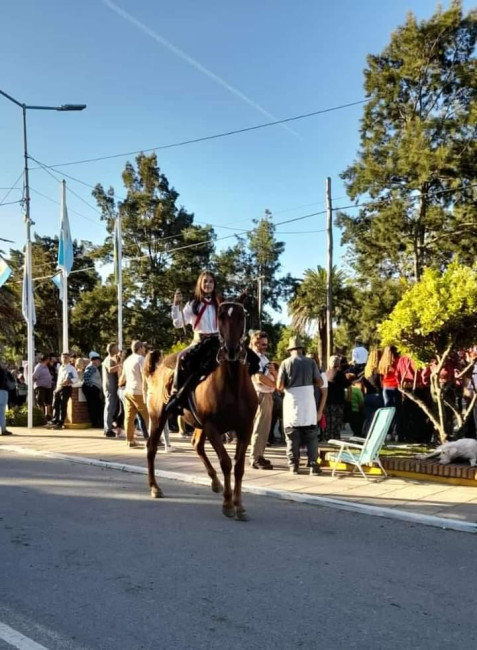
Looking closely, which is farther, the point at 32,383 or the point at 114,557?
Result: the point at 32,383

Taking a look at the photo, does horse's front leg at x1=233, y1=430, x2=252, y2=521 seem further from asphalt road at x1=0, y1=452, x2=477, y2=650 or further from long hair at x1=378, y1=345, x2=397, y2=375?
long hair at x1=378, y1=345, x2=397, y2=375

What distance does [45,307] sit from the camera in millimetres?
48562

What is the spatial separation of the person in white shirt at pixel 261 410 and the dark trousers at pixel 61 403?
294 inches

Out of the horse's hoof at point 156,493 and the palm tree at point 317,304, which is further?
the palm tree at point 317,304

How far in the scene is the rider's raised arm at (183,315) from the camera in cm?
736

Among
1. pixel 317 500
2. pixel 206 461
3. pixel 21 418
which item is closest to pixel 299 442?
pixel 317 500

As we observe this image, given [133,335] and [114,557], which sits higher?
[133,335]

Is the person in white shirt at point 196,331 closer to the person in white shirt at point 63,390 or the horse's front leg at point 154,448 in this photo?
the horse's front leg at point 154,448

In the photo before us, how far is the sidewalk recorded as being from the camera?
22.8 ft

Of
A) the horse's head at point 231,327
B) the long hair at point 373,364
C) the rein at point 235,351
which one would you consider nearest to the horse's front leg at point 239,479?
the rein at point 235,351

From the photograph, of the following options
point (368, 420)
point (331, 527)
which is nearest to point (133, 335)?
point (368, 420)

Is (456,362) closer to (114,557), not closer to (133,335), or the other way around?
(114,557)

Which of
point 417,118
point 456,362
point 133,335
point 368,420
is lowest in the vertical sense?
point 368,420

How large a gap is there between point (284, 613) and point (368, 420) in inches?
358
